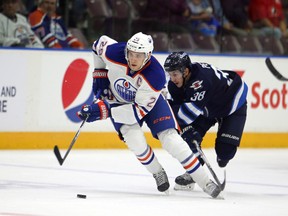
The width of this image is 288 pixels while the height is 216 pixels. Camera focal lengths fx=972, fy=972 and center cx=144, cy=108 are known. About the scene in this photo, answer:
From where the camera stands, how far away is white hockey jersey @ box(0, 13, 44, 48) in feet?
32.9

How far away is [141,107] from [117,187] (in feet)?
2.70

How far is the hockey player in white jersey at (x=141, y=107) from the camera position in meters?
6.51

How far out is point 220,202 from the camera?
21.0 feet

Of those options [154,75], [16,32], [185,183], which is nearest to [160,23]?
[16,32]

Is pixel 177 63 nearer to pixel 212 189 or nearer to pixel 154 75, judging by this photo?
pixel 154 75

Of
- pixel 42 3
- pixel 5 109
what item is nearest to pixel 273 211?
pixel 5 109

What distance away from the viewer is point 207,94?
681 cm


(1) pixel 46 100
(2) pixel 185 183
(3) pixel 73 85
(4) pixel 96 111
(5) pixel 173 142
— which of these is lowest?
(1) pixel 46 100

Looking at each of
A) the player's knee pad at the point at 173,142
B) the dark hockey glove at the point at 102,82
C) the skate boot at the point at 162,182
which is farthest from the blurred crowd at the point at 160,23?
the player's knee pad at the point at 173,142

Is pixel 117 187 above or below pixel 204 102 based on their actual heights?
Result: below

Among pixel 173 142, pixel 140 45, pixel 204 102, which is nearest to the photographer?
pixel 140 45

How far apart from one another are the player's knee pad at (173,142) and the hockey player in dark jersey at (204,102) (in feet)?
0.95

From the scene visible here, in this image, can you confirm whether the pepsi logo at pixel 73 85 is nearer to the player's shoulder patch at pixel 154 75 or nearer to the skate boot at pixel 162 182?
the skate boot at pixel 162 182

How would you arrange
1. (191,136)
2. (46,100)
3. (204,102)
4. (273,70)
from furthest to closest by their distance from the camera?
(273,70), (46,100), (191,136), (204,102)
